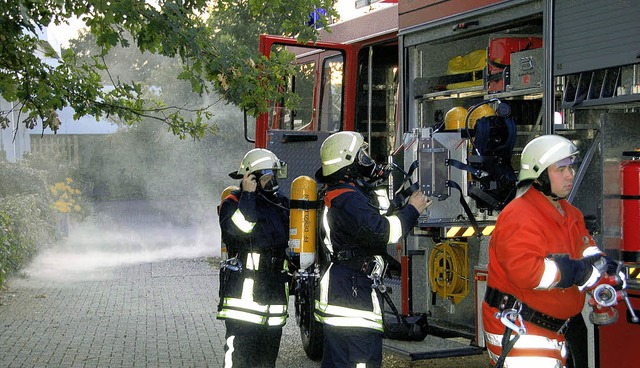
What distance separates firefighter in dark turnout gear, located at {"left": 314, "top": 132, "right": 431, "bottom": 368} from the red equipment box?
1.68 m

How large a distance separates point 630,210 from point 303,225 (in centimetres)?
181

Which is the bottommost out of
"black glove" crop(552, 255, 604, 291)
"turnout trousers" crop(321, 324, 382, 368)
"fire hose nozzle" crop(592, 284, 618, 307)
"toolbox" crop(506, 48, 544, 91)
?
"turnout trousers" crop(321, 324, 382, 368)

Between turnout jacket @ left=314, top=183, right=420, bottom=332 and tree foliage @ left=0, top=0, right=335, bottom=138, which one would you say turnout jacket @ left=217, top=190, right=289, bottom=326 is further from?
tree foliage @ left=0, top=0, right=335, bottom=138

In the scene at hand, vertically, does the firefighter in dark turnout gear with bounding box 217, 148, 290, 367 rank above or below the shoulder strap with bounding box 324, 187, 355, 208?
below

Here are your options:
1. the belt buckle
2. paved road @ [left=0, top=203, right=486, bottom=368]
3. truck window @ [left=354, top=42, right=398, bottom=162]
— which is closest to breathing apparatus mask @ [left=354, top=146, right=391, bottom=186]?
the belt buckle

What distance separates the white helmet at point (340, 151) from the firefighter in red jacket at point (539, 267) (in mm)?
1096

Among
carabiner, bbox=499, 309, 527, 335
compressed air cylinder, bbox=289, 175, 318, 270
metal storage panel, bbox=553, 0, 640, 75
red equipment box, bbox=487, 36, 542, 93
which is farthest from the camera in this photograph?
red equipment box, bbox=487, 36, 542, 93

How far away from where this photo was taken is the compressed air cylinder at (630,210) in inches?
201

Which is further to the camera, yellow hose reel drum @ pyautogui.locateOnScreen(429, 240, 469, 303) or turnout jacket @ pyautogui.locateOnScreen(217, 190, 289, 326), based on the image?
yellow hose reel drum @ pyautogui.locateOnScreen(429, 240, 469, 303)

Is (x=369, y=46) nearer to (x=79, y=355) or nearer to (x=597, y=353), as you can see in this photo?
(x=79, y=355)

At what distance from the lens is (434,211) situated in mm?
6352

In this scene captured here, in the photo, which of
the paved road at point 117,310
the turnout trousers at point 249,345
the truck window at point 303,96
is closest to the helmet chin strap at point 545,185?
the turnout trousers at point 249,345

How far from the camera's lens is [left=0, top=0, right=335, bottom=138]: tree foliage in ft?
21.9

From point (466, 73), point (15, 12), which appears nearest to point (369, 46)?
point (466, 73)
